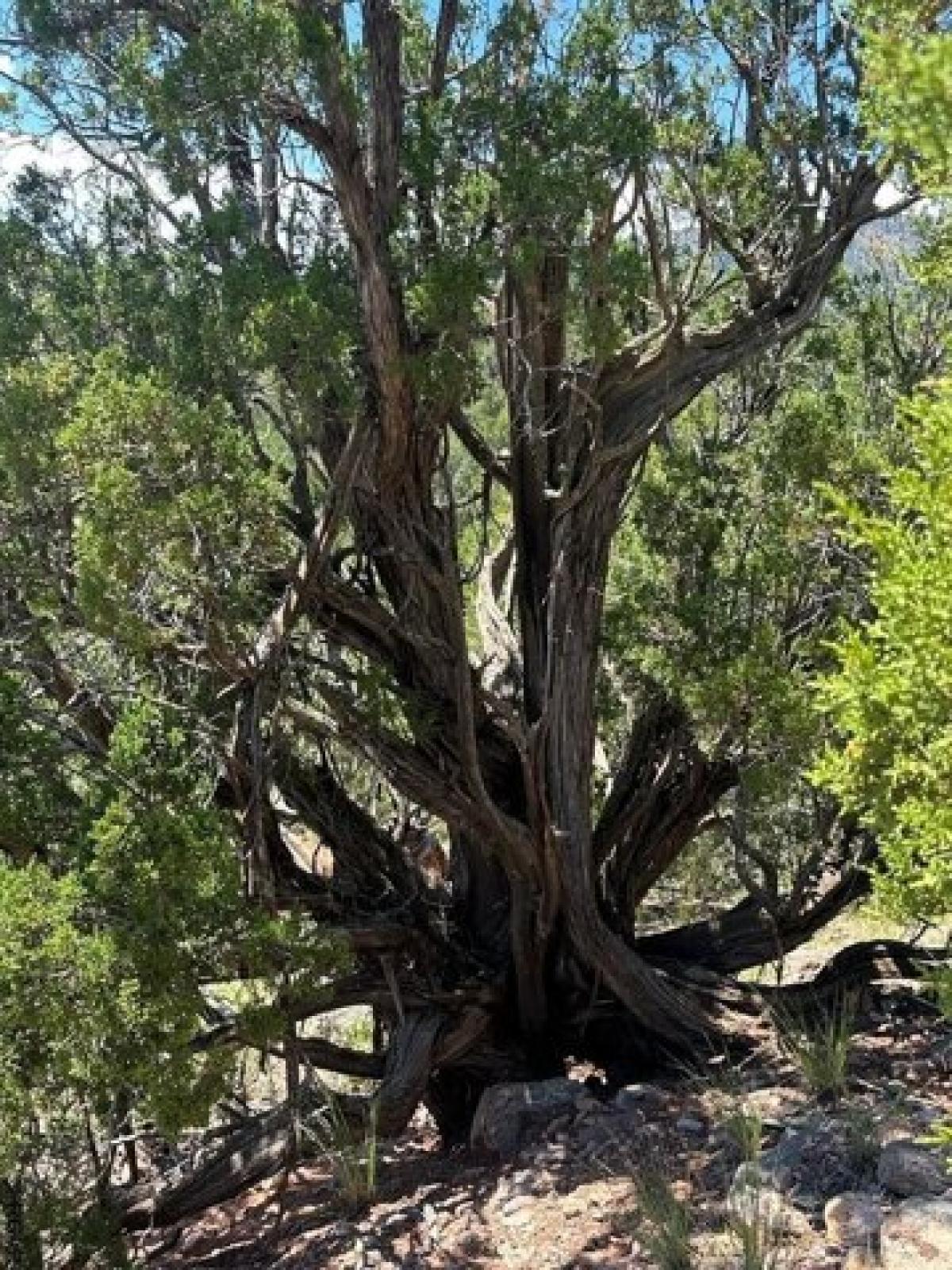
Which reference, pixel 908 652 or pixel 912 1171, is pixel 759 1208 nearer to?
pixel 912 1171

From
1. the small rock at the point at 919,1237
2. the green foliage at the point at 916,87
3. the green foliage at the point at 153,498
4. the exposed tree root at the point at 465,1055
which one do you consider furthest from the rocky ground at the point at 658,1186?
the green foliage at the point at 916,87

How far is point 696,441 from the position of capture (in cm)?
720

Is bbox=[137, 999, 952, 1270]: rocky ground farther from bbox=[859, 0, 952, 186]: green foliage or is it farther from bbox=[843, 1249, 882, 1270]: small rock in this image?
bbox=[859, 0, 952, 186]: green foliage

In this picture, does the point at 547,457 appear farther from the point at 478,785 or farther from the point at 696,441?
the point at 478,785

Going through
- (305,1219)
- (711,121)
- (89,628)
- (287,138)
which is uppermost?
(711,121)

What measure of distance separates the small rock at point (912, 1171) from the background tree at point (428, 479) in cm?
181

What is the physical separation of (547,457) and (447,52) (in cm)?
190

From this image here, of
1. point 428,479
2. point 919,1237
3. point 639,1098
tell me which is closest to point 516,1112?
point 639,1098

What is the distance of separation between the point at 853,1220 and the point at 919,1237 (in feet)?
1.20

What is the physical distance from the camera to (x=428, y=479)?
5809 mm

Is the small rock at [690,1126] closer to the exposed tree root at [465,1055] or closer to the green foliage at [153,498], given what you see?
the exposed tree root at [465,1055]

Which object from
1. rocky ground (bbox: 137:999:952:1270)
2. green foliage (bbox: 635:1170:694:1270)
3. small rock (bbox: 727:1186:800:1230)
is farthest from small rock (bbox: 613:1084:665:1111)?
small rock (bbox: 727:1186:800:1230)

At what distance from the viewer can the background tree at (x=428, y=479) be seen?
15.1ft

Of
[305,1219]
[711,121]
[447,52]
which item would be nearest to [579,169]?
[447,52]
